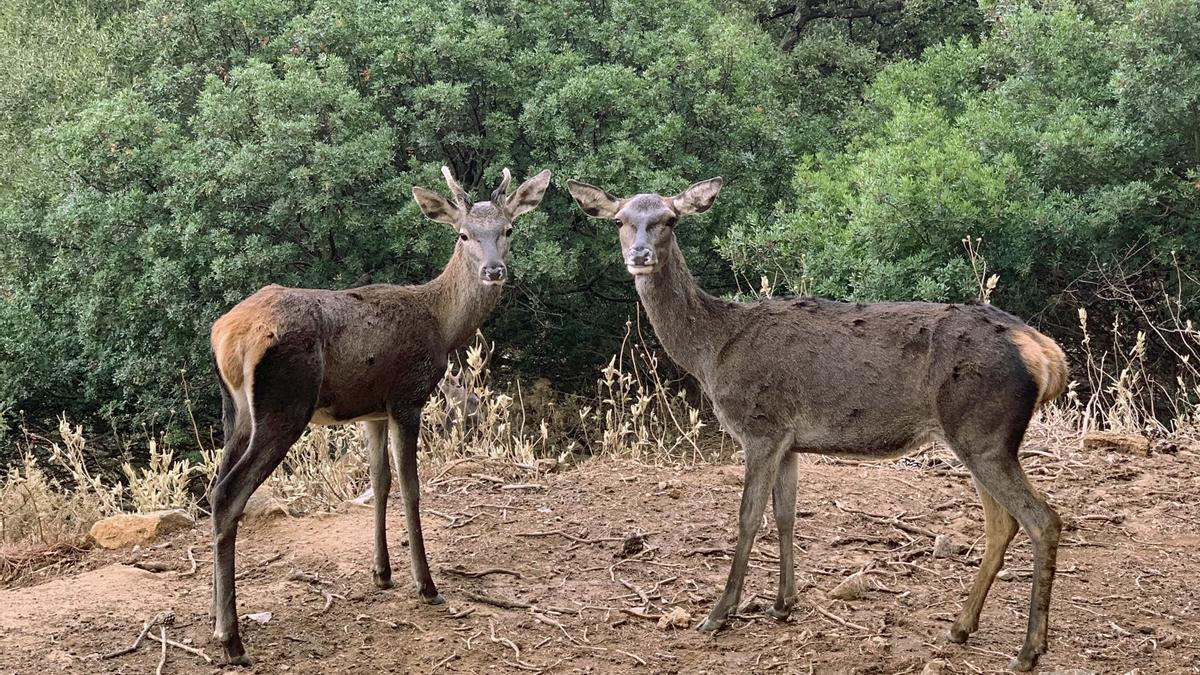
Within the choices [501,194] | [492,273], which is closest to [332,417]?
[492,273]

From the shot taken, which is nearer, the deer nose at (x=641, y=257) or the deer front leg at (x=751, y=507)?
the deer front leg at (x=751, y=507)

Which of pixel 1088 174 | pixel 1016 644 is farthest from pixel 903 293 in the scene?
pixel 1016 644

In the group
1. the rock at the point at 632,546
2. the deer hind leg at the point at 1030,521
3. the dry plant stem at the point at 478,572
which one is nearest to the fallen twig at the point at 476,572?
the dry plant stem at the point at 478,572

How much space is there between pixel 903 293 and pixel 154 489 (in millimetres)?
8018

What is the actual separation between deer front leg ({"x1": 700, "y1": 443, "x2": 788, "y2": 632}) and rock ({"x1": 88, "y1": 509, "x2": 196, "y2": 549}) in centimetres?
351

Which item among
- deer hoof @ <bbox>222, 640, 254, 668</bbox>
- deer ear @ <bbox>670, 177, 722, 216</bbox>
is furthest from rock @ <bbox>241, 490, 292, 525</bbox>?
deer ear @ <bbox>670, 177, 722, 216</bbox>

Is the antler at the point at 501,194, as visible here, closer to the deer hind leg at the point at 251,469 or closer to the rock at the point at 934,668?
the deer hind leg at the point at 251,469

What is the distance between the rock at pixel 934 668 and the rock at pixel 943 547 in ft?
4.85

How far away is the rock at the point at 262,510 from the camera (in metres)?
7.57

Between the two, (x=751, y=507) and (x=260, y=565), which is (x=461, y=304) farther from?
(x=751, y=507)

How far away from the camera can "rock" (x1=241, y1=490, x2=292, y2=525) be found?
757 cm

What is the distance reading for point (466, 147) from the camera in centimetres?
1717

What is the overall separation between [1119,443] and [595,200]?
14.2 ft

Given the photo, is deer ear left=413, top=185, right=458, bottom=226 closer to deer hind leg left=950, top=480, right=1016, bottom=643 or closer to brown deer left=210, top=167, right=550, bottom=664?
brown deer left=210, top=167, right=550, bottom=664
